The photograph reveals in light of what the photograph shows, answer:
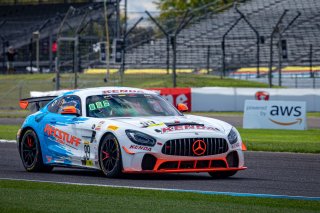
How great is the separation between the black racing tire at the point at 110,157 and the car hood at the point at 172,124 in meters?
0.26

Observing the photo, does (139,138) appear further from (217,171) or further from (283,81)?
(283,81)

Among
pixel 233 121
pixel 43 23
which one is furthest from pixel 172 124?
pixel 43 23

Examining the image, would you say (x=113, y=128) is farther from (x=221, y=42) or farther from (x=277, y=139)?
(x=221, y=42)

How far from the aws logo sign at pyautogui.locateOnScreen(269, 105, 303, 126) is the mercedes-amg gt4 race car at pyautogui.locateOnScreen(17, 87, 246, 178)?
12.1 m

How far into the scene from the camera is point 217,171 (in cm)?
1260

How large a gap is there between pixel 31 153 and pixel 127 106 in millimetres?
1746

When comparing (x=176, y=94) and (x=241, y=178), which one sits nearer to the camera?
(x=241, y=178)

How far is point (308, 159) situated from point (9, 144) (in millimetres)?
6911

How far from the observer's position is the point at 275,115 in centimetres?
2611

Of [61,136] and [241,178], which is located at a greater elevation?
[61,136]

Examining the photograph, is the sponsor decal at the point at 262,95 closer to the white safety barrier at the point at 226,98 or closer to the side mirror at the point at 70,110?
the white safety barrier at the point at 226,98

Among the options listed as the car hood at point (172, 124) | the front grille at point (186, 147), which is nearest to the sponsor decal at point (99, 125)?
the car hood at point (172, 124)

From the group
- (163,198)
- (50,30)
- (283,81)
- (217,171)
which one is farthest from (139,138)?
(50,30)

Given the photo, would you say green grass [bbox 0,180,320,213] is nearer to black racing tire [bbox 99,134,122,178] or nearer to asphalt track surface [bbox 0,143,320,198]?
asphalt track surface [bbox 0,143,320,198]
